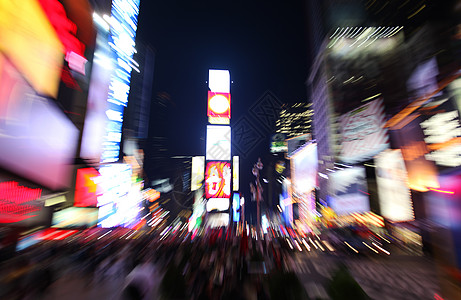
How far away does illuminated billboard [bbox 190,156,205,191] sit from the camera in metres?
13.6

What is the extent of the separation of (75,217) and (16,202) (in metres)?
2.46

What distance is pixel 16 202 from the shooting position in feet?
14.6

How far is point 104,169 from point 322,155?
481 inches

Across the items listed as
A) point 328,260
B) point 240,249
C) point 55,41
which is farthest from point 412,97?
point 55,41

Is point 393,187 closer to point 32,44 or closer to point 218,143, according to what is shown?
point 218,143

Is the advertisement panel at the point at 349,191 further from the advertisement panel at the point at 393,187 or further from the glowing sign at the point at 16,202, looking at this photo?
the glowing sign at the point at 16,202

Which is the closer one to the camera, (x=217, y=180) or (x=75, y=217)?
(x=75, y=217)

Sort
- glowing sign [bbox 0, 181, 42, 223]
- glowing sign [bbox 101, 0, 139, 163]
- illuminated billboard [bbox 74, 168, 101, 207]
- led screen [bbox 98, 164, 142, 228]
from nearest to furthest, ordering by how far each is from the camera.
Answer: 1. glowing sign [bbox 0, 181, 42, 223]
2. illuminated billboard [bbox 74, 168, 101, 207]
3. led screen [bbox 98, 164, 142, 228]
4. glowing sign [bbox 101, 0, 139, 163]

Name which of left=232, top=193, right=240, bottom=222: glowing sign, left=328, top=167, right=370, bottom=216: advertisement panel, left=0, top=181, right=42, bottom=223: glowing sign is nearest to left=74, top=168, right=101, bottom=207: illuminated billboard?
left=0, top=181, right=42, bottom=223: glowing sign

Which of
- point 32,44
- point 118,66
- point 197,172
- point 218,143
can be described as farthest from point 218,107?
point 32,44

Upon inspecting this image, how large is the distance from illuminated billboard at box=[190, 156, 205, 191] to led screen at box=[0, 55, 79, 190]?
797 cm

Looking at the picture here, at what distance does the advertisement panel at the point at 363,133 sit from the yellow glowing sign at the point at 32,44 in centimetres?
1053

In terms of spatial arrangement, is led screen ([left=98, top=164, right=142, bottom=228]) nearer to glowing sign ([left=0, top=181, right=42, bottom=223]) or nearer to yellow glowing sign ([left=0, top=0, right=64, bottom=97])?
glowing sign ([left=0, top=181, right=42, bottom=223])

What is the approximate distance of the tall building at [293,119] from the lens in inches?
658
